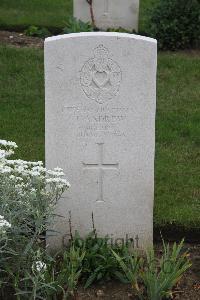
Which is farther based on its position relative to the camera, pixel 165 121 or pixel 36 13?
pixel 36 13

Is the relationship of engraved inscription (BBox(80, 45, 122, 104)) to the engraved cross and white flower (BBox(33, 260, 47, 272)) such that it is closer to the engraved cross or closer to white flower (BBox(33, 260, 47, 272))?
the engraved cross

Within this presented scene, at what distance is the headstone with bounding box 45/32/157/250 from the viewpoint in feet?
15.6

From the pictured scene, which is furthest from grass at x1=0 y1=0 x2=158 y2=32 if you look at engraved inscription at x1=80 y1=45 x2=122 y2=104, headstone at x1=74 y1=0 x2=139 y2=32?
engraved inscription at x1=80 y1=45 x2=122 y2=104

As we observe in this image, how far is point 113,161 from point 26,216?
78 centimetres

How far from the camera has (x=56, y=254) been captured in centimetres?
469

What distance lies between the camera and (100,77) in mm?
4797

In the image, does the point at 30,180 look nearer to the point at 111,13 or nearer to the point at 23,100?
the point at 23,100

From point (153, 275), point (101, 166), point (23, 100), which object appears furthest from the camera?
point (23, 100)

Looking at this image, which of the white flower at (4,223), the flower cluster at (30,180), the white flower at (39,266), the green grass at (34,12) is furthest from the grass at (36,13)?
the white flower at (4,223)

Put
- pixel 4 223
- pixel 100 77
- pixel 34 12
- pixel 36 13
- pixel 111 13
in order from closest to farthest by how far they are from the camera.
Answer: pixel 4 223 < pixel 100 77 < pixel 111 13 < pixel 36 13 < pixel 34 12

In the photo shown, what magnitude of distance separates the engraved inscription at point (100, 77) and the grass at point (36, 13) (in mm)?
5796

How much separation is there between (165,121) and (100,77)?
9.65 feet

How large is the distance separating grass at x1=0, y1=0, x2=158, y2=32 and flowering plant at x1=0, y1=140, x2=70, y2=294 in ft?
20.9

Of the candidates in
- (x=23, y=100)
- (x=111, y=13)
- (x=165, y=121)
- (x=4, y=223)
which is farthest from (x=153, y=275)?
(x=111, y=13)
